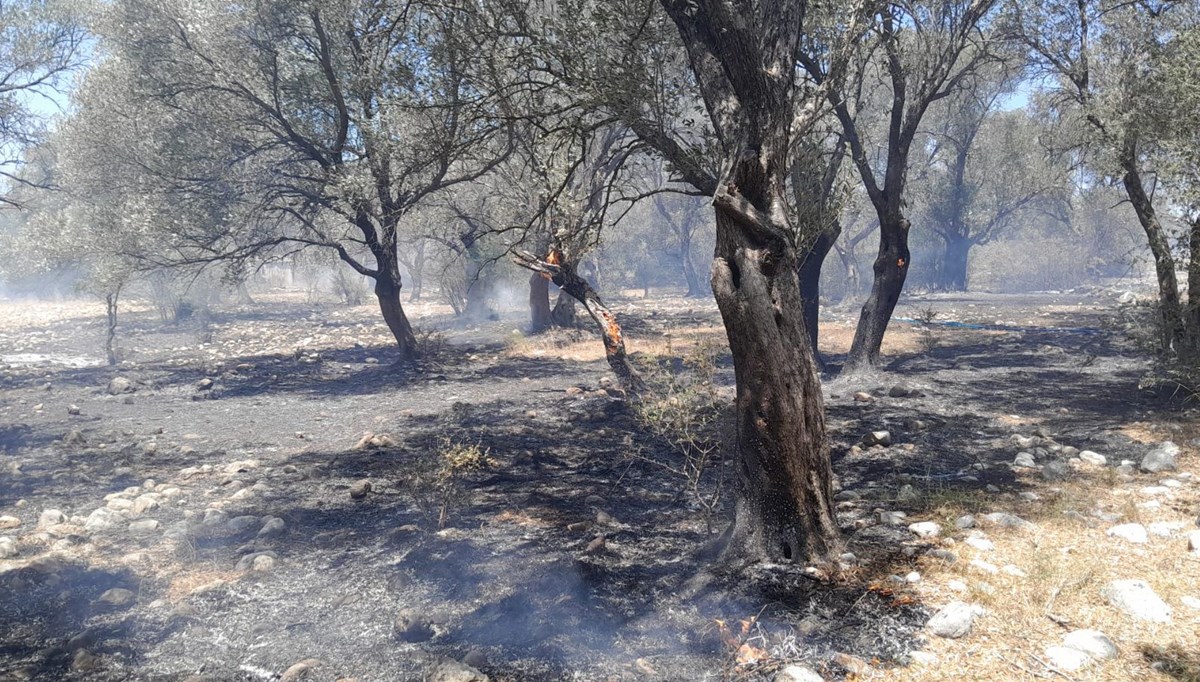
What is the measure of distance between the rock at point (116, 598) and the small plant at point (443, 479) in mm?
2540

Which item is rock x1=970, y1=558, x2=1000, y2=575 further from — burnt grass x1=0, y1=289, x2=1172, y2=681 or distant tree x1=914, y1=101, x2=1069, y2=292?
distant tree x1=914, y1=101, x2=1069, y2=292

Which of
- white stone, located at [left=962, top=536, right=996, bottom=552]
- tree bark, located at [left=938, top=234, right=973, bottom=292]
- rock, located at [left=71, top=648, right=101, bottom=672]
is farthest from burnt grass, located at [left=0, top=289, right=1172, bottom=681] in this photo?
tree bark, located at [left=938, top=234, right=973, bottom=292]

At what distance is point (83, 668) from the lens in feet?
15.8

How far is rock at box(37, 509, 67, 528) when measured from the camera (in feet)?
25.0

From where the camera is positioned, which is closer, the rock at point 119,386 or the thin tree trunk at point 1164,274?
the thin tree trunk at point 1164,274

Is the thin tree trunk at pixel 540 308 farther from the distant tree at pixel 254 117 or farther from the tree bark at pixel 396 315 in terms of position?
the distant tree at pixel 254 117

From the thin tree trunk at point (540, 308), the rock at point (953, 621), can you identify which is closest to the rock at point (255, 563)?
the rock at point (953, 621)

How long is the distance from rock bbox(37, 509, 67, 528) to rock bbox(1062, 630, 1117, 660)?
875 cm

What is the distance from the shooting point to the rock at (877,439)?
31.4 ft

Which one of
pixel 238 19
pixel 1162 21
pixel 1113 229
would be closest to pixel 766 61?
pixel 1162 21

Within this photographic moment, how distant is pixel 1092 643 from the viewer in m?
4.38

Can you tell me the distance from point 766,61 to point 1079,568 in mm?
4254

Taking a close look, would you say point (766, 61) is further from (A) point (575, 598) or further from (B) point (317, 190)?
(B) point (317, 190)

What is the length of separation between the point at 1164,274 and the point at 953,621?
30.8 feet
